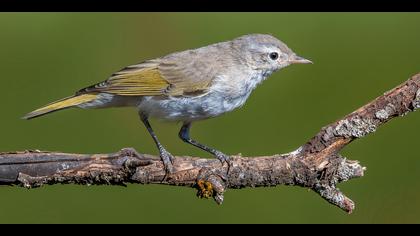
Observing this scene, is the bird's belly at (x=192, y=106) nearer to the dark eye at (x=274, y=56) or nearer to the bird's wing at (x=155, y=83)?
the bird's wing at (x=155, y=83)

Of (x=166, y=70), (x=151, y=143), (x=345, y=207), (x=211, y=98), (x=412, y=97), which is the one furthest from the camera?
(x=151, y=143)

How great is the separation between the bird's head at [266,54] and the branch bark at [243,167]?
0.97m

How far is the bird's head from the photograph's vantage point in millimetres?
4289

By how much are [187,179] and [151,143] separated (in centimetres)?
215

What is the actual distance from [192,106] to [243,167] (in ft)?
2.34

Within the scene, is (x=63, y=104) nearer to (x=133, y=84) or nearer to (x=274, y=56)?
(x=133, y=84)

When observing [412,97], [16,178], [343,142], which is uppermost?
[412,97]

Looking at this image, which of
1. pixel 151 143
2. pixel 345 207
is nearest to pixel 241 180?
pixel 345 207

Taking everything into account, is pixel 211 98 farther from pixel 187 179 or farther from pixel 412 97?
pixel 412 97

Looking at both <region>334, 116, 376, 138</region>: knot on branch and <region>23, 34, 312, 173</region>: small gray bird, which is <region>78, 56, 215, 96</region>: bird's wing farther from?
<region>334, 116, 376, 138</region>: knot on branch

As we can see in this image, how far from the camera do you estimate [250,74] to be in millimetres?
4289

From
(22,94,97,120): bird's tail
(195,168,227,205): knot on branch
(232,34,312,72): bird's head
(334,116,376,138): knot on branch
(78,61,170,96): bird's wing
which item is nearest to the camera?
(334,116,376,138): knot on branch

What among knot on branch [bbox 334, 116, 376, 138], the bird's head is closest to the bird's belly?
the bird's head

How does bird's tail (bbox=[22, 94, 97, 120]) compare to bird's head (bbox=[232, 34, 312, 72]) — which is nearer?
bird's tail (bbox=[22, 94, 97, 120])
